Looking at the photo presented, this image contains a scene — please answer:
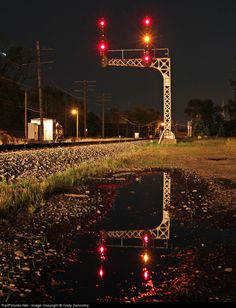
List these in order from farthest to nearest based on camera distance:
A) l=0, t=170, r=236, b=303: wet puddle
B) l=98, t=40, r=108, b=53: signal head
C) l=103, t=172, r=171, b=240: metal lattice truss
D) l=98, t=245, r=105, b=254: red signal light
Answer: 1. l=98, t=40, r=108, b=53: signal head
2. l=103, t=172, r=171, b=240: metal lattice truss
3. l=98, t=245, r=105, b=254: red signal light
4. l=0, t=170, r=236, b=303: wet puddle

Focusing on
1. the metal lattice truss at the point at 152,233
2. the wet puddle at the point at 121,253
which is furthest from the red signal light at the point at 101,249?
the metal lattice truss at the point at 152,233

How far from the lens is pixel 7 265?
498cm

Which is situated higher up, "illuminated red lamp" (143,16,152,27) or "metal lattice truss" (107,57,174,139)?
"illuminated red lamp" (143,16,152,27)

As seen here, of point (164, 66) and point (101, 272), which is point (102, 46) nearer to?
point (164, 66)

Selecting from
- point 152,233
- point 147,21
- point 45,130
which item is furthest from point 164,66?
point 152,233

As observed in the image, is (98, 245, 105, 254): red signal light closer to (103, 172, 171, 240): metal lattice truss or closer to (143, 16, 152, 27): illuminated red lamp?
(103, 172, 171, 240): metal lattice truss

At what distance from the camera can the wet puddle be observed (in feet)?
14.1

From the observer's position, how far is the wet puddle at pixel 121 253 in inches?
169

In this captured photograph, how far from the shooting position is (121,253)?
225 inches

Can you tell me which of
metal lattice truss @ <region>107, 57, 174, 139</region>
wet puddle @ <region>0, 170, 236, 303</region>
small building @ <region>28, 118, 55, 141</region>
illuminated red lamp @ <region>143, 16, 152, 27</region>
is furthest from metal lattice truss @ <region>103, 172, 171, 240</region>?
small building @ <region>28, 118, 55, 141</region>

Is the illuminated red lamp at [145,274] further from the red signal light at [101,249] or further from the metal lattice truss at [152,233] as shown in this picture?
the metal lattice truss at [152,233]

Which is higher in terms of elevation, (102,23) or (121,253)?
(102,23)

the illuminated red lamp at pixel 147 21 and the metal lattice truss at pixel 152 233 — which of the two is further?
the illuminated red lamp at pixel 147 21

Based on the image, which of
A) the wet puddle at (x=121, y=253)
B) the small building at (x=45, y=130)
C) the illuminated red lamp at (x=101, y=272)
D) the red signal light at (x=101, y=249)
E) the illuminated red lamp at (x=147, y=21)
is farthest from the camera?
the small building at (x=45, y=130)
